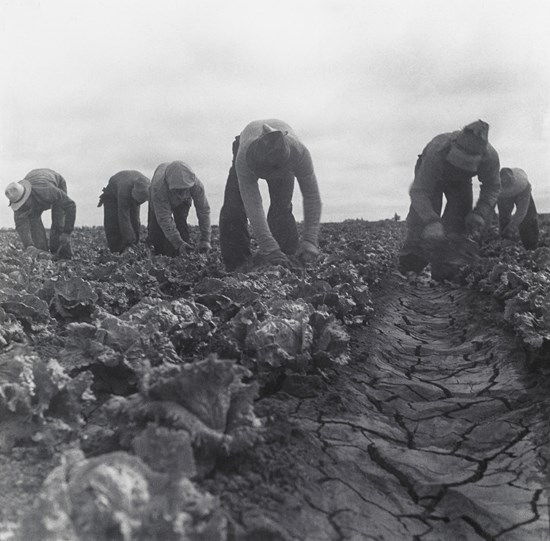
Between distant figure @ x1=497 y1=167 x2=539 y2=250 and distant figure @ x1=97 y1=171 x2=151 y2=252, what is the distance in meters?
6.78

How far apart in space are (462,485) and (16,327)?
9.29 ft

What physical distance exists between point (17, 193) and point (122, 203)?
1.72 m

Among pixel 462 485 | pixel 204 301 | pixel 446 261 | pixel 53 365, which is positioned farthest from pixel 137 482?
pixel 446 261

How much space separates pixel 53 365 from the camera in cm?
231

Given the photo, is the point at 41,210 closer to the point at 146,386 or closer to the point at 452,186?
the point at 452,186

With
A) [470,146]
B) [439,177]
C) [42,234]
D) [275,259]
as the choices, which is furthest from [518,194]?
[42,234]

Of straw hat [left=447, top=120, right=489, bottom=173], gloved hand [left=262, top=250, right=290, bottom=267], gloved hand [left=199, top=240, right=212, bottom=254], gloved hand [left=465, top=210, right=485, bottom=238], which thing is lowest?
gloved hand [left=262, top=250, right=290, bottom=267]

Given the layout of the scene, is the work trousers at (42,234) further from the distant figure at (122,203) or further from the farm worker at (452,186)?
the farm worker at (452,186)

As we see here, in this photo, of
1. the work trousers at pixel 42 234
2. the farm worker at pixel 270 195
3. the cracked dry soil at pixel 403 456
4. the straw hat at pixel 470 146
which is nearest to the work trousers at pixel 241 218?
the farm worker at pixel 270 195

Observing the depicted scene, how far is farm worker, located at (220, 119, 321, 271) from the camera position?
5.90 m

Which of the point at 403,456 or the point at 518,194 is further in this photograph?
the point at 518,194

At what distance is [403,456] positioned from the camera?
2.87 m

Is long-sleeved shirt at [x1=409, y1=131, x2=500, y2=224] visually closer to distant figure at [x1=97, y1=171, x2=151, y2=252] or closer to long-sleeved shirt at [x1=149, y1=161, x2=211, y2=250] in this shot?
long-sleeved shirt at [x1=149, y1=161, x2=211, y2=250]

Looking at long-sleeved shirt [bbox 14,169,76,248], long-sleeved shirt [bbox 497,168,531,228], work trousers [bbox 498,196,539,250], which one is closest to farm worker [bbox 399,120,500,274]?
long-sleeved shirt [bbox 497,168,531,228]
